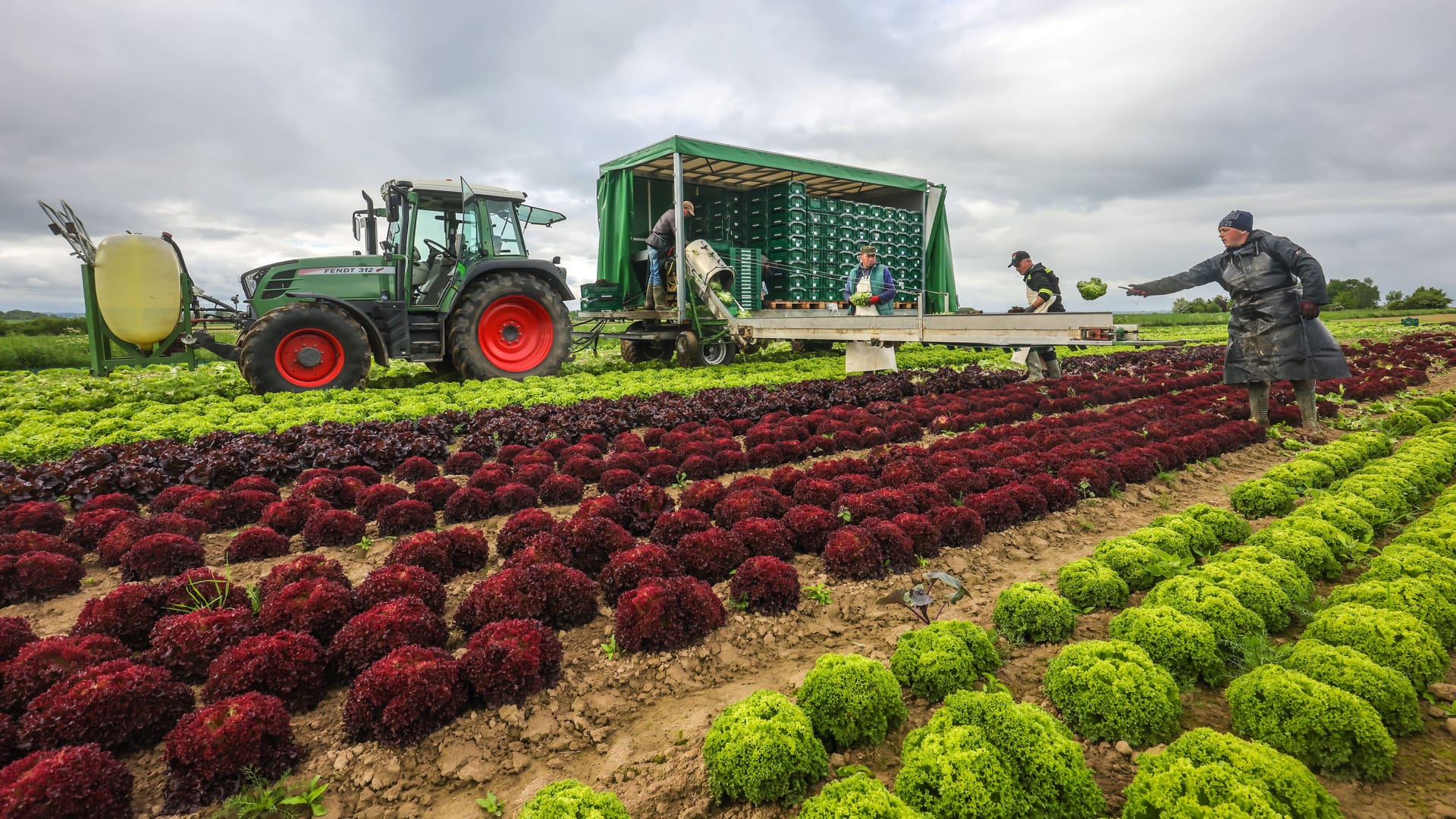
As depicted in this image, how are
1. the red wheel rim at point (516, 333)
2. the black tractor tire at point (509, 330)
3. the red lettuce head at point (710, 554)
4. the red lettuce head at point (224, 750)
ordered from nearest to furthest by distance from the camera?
the red lettuce head at point (224, 750), the red lettuce head at point (710, 554), the black tractor tire at point (509, 330), the red wheel rim at point (516, 333)

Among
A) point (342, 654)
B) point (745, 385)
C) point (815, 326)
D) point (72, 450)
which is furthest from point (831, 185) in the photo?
point (342, 654)

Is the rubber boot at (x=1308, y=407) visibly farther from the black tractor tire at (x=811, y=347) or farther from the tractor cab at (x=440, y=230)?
the tractor cab at (x=440, y=230)

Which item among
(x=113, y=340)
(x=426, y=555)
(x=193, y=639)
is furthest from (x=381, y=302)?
(x=193, y=639)

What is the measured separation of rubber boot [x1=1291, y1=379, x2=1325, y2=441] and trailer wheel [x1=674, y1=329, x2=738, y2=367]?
902 cm

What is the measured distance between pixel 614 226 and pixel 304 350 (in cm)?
614

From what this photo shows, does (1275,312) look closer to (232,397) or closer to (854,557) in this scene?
(854,557)

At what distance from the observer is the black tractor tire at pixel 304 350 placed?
946 centimetres

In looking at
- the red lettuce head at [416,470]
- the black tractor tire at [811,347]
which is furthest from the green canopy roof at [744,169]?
the red lettuce head at [416,470]

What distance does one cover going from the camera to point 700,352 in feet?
44.8

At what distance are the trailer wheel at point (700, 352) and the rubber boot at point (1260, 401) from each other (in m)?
8.59

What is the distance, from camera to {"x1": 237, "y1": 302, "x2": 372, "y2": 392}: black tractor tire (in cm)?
946

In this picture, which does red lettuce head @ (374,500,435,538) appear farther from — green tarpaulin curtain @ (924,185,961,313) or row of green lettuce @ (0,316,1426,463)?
green tarpaulin curtain @ (924,185,961,313)

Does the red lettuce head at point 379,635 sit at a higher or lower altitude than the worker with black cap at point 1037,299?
lower

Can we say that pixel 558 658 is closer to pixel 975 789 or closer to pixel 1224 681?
pixel 975 789
